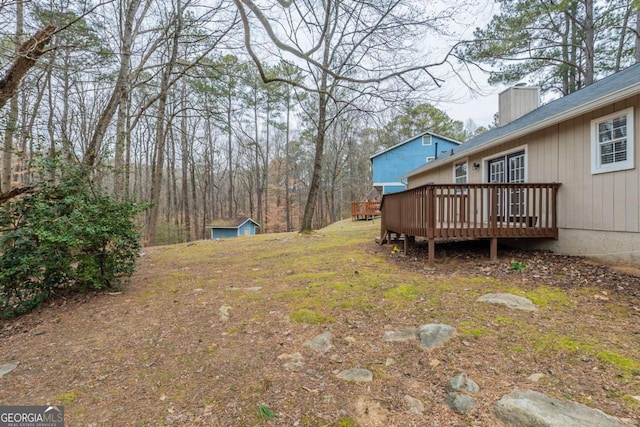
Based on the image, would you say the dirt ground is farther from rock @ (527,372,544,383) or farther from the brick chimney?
the brick chimney

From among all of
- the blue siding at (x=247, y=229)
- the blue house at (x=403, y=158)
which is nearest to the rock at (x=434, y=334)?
the blue house at (x=403, y=158)

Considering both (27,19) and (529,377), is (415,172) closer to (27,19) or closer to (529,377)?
(529,377)

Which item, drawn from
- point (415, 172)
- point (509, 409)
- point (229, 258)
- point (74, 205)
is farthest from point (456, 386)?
point (415, 172)

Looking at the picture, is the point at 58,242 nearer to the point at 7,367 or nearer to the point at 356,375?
the point at 7,367

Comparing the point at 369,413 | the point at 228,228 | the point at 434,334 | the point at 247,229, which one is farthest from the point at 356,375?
the point at 247,229

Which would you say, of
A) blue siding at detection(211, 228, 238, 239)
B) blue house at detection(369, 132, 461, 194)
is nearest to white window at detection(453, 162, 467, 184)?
blue house at detection(369, 132, 461, 194)

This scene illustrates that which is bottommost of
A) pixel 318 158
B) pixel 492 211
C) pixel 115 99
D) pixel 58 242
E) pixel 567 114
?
pixel 58 242

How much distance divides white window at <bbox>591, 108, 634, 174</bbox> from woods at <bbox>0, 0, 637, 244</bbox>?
8.45 feet

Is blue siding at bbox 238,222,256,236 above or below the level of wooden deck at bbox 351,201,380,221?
below

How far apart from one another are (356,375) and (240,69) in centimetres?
1033

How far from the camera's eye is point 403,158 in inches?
800

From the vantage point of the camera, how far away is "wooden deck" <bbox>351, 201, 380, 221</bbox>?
18.3 m

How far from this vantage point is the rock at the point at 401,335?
9.67 feet

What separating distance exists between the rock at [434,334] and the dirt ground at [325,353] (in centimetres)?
8
